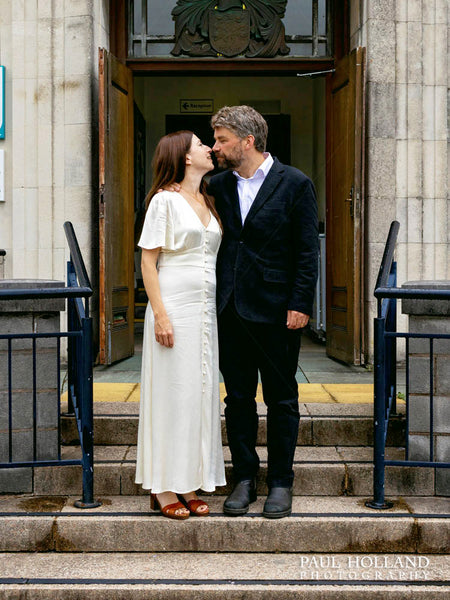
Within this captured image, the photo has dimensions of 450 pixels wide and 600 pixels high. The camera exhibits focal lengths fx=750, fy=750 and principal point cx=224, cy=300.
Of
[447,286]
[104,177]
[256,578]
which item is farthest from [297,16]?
[256,578]

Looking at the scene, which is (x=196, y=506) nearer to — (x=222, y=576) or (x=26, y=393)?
(x=222, y=576)

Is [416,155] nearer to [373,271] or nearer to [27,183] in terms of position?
[373,271]

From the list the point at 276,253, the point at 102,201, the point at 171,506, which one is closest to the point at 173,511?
the point at 171,506

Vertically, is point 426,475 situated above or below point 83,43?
below

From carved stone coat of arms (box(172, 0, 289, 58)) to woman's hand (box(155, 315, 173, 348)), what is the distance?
428 cm

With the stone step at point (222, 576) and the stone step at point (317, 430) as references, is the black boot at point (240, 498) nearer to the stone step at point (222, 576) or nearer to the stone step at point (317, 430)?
the stone step at point (222, 576)

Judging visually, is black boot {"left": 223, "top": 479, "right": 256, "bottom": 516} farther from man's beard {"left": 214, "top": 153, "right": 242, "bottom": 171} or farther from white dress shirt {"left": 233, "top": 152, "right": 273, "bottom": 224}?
man's beard {"left": 214, "top": 153, "right": 242, "bottom": 171}

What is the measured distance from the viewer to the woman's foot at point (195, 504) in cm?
371

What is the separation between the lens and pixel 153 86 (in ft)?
40.0

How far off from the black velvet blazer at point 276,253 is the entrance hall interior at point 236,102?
7.00 metres

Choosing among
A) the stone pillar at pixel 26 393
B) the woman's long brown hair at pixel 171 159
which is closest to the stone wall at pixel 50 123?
the stone pillar at pixel 26 393

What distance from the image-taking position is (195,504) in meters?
3.74

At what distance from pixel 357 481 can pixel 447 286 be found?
1163 millimetres

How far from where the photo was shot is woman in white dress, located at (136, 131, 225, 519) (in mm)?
3656
